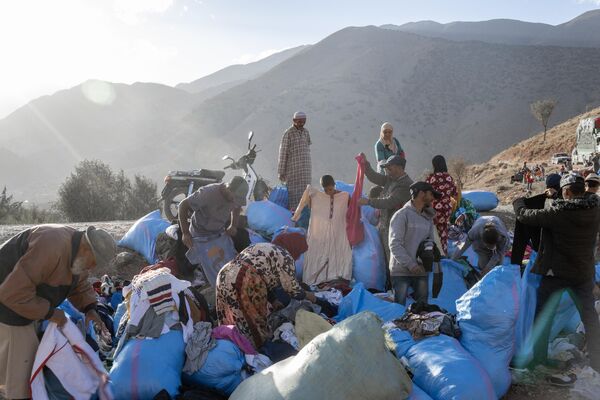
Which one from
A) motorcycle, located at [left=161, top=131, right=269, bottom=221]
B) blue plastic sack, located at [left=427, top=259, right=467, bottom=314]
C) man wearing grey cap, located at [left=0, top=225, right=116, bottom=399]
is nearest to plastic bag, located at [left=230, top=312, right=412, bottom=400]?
man wearing grey cap, located at [left=0, top=225, right=116, bottom=399]

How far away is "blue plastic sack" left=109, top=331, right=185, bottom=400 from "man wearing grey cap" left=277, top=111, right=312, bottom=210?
10.6 feet

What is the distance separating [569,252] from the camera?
331 cm

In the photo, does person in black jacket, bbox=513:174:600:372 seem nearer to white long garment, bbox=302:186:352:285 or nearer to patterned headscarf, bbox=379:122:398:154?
white long garment, bbox=302:186:352:285

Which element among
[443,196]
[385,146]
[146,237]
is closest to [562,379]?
[443,196]

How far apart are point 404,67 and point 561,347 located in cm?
5387

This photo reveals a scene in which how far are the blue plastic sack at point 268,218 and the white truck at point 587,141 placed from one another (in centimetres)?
1292

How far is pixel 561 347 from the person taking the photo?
3682 mm

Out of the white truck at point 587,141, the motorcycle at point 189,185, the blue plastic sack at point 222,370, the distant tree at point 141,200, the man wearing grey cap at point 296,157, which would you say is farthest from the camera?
the white truck at point 587,141

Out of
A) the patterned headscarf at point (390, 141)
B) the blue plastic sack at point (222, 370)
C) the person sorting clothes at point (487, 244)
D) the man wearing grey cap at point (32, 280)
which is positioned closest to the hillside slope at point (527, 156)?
the patterned headscarf at point (390, 141)

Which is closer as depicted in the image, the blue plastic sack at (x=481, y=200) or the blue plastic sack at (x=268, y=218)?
the blue plastic sack at (x=268, y=218)

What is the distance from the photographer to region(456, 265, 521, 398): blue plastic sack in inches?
126

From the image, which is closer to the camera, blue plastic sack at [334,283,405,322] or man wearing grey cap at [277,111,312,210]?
blue plastic sack at [334,283,405,322]

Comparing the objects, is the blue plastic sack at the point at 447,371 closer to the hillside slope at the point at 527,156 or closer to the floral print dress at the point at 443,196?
the floral print dress at the point at 443,196

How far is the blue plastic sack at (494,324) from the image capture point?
3.20m
